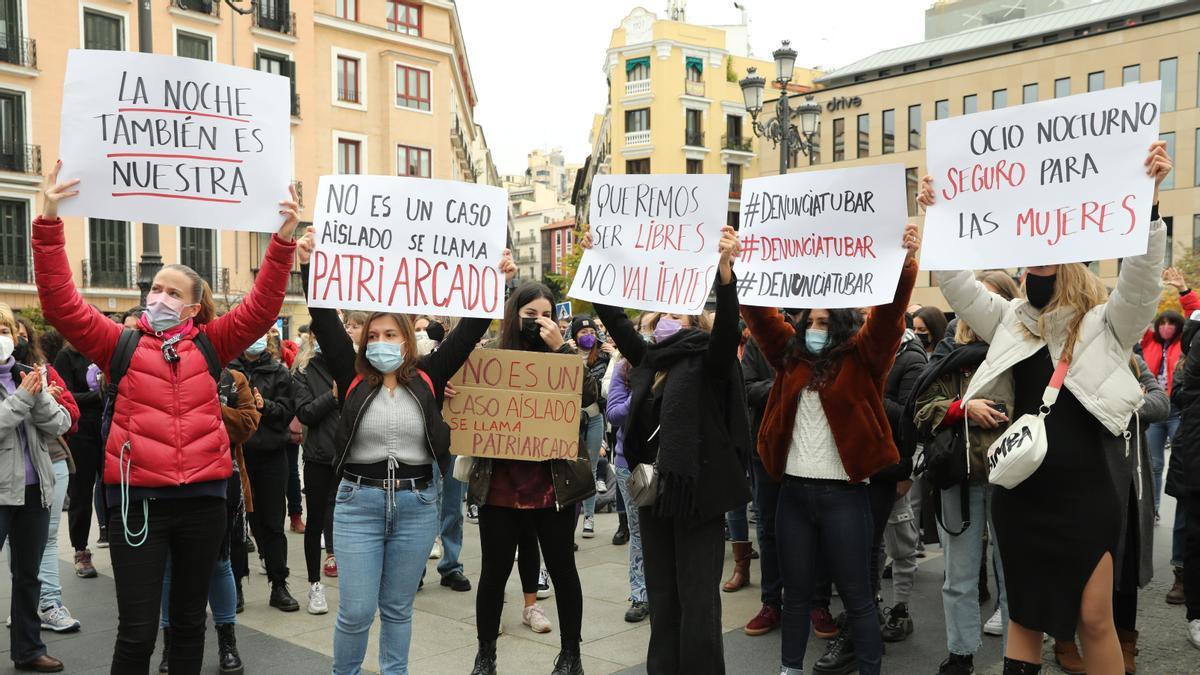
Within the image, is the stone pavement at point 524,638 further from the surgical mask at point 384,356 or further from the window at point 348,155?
the window at point 348,155

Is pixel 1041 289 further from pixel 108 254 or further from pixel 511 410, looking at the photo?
pixel 108 254

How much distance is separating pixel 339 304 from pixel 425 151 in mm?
37385

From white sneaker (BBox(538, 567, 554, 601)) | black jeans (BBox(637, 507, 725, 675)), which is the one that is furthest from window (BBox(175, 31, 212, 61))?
black jeans (BBox(637, 507, 725, 675))

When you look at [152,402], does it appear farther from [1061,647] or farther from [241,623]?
[1061,647]

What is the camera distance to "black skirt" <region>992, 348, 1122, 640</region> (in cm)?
369

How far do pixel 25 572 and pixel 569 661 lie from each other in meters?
3.03

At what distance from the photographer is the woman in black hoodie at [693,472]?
4305mm

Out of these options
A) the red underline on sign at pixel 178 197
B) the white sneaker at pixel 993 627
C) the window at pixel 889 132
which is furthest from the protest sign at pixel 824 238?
the window at pixel 889 132

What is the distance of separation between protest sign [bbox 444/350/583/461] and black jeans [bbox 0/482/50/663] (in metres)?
2.44

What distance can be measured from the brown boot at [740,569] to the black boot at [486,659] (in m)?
2.46

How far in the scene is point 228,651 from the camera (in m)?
5.21

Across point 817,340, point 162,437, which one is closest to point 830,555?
point 817,340

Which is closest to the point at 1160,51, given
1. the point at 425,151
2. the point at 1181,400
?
the point at 425,151

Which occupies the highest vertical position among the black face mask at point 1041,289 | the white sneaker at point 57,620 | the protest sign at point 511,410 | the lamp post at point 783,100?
the lamp post at point 783,100
